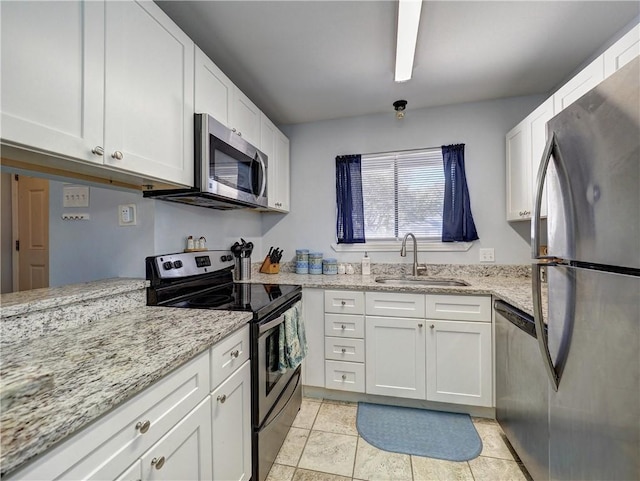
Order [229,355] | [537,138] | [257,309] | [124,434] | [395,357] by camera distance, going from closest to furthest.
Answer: [124,434], [229,355], [257,309], [537,138], [395,357]

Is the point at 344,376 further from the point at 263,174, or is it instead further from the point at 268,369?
the point at 263,174

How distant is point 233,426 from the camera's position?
1176mm

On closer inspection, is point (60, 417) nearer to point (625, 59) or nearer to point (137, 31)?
point (137, 31)

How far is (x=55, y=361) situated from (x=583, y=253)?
1.59m

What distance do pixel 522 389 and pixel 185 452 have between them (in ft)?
5.29

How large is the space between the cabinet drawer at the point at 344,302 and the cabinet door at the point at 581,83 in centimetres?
Answer: 165

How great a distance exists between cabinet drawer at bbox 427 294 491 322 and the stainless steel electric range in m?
0.98

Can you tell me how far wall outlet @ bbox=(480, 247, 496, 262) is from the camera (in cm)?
241

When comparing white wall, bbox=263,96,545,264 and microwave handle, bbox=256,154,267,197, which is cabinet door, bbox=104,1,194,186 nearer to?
microwave handle, bbox=256,154,267,197

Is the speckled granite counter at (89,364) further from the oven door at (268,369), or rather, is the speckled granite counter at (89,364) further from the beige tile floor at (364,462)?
the beige tile floor at (364,462)

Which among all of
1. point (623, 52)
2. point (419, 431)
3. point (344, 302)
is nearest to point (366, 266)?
point (344, 302)

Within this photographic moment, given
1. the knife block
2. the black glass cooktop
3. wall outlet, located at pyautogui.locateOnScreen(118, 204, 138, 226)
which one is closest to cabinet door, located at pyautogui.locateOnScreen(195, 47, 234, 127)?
wall outlet, located at pyautogui.locateOnScreen(118, 204, 138, 226)

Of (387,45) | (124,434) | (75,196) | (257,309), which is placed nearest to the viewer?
(124,434)

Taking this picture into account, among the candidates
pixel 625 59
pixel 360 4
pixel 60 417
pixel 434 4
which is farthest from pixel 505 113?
pixel 60 417
